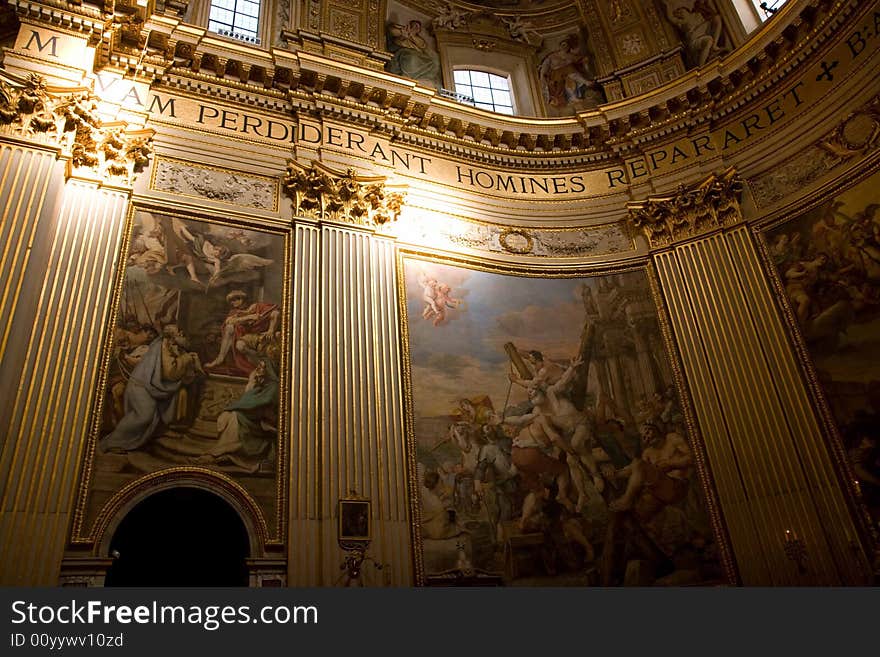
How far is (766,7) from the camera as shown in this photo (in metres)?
13.5

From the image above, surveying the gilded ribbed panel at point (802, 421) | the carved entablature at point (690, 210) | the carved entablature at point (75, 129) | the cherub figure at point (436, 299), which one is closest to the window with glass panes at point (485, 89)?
the carved entablature at point (690, 210)

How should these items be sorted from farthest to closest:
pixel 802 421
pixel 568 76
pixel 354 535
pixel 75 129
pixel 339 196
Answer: pixel 568 76 < pixel 339 196 < pixel 802 421 < pixel 75 129 < pixel 354 535

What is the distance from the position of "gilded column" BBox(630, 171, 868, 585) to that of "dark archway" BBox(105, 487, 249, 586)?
6.73 meters

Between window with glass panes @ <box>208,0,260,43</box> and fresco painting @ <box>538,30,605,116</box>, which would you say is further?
fresco painting @ <box>538,30,605,116</box>

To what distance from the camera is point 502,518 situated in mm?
9609

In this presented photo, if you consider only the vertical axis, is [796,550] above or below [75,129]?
below

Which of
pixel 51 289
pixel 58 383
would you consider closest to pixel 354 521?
pixel 58 383

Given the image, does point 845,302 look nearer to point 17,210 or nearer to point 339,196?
point 339,196

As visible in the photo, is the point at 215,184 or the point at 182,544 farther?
the point at 215,184

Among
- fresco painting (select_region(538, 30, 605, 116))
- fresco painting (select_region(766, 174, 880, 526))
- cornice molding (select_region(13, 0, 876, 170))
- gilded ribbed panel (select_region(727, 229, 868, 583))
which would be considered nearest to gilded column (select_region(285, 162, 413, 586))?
cornice molding (select_region(13, 0, 876, 170))

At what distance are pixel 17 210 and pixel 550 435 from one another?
767cm

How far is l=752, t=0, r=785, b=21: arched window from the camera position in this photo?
43.9ft

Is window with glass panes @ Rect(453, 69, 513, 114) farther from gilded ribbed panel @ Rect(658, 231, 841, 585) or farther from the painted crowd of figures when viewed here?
gilded ribbed panel @ Rect(658, 231, 841, 585)

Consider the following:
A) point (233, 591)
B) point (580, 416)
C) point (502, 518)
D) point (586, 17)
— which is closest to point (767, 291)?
point (580, 416)
